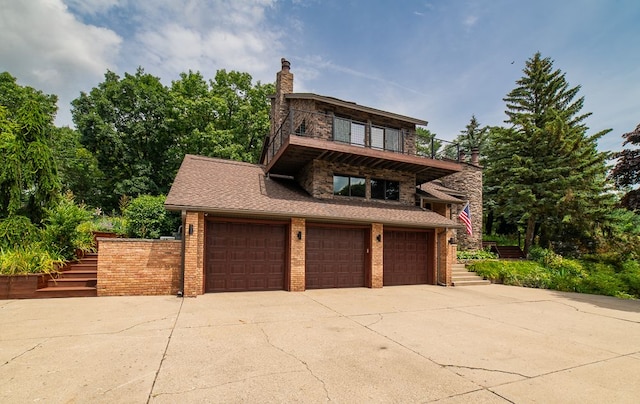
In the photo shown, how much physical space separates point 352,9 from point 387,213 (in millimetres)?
7588

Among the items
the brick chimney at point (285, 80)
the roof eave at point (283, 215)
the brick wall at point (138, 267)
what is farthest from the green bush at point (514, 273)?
the brick wall at point (138, 267)

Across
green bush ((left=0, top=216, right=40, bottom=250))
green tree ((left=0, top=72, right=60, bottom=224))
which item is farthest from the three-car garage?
green tree ((left=0, top=72, right=60, bottom=224))

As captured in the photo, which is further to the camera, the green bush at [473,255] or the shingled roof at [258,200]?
the green bush at [473,255]

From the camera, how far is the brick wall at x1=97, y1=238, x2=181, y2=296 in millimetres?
8984

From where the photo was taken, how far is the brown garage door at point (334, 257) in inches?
453

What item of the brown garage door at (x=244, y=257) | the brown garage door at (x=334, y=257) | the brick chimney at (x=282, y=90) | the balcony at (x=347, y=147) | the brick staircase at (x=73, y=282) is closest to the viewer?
the brick staircase at (x=73, y=282)

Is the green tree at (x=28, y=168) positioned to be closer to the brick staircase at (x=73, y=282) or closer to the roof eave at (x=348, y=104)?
the brick staircase at (x=73, y=282)

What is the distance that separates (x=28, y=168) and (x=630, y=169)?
24998mm

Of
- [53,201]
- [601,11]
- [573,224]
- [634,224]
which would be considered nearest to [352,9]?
[601,11]

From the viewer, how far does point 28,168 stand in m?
10.4

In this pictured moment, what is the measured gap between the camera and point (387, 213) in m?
12.5

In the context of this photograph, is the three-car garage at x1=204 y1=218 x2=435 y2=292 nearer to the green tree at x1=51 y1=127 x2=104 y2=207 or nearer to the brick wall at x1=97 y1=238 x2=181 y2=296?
the brick wall at x1=97 y1=238 x2=181 y2=296

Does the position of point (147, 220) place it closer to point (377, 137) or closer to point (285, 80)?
point (285, 80)

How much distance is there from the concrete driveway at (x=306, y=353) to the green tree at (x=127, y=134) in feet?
69.0
